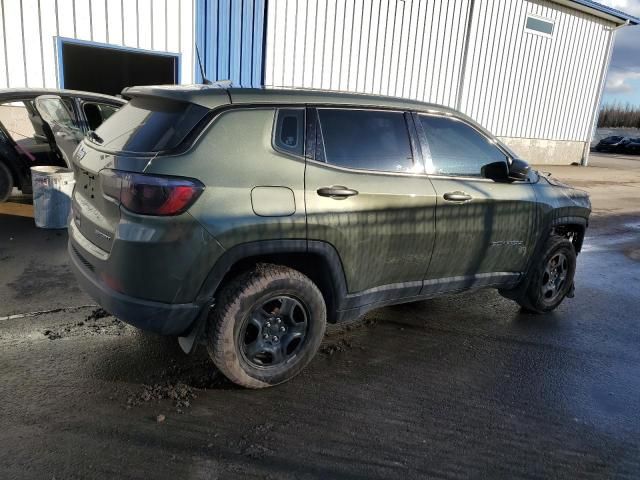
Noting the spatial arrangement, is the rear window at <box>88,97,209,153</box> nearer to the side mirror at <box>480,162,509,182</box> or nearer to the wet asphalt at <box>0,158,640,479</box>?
the wet asphalt at <box>0,158,640,479</box>

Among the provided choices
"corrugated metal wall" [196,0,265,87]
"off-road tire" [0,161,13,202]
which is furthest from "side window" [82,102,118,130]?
"corrugated metal wall" [196,0,265,87]

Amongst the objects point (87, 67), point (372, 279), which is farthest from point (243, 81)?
point (372, 279)

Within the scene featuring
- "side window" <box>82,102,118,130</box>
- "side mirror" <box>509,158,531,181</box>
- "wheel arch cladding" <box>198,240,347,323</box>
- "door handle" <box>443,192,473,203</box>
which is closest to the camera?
"wheel arch cladding" <box>198,240,347,323</box>

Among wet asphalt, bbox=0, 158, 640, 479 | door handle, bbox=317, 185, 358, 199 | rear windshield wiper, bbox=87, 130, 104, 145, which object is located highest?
rear windshield wiper, bbox=87, 130, 104, 145

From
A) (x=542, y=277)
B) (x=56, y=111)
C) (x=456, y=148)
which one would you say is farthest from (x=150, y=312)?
(x=56, y=111)

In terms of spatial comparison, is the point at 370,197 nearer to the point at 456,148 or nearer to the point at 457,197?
the point at 457,197

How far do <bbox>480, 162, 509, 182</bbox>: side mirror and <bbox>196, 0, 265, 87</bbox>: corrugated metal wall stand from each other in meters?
8.41

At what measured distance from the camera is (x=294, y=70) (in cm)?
1266

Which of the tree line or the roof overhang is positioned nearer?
the roof overhang

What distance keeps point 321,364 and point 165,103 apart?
202cm

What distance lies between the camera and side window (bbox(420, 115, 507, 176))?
374 cm

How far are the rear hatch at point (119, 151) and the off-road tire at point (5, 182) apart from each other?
4637 millimetres

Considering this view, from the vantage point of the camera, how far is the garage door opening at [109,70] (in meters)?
12.7

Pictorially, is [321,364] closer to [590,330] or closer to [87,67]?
[590,330]
